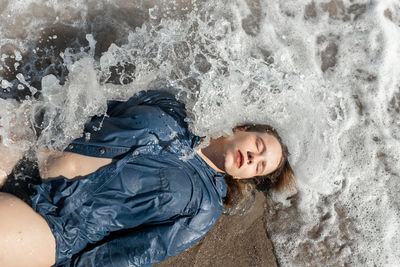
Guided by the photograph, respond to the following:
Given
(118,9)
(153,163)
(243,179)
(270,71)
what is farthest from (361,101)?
(118,9)

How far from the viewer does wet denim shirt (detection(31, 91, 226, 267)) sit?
110 inches

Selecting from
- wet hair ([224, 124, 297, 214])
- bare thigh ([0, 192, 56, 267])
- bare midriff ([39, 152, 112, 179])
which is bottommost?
wet hair ([224, 124, 297, 214])

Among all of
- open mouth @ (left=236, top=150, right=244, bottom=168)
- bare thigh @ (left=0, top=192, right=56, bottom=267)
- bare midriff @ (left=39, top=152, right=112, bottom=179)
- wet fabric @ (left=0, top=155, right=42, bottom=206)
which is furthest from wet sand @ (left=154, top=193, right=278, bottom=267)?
wet fabric @ (left=0, top=155, right=42, bottom=206)

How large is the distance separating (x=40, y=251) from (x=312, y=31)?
11.6 ft

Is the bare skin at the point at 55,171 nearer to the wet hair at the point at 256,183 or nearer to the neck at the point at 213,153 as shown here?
the neck at the point at 213,153

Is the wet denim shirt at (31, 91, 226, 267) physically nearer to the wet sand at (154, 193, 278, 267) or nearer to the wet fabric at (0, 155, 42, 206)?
the wet fabric at (0, 155, 42, 206)

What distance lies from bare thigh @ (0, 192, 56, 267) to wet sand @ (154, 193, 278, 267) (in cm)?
124

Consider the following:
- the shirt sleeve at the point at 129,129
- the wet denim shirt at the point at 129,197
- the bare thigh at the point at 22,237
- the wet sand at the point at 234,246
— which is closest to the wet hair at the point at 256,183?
the wet sand at the point at 234,246

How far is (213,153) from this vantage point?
3.21 metres

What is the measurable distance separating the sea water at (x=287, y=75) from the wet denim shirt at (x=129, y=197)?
62cm

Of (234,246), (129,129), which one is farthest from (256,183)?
(129,129)

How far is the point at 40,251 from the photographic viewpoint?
2.67 metres

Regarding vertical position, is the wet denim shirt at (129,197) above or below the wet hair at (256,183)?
above

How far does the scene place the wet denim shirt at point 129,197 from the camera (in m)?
2.81
